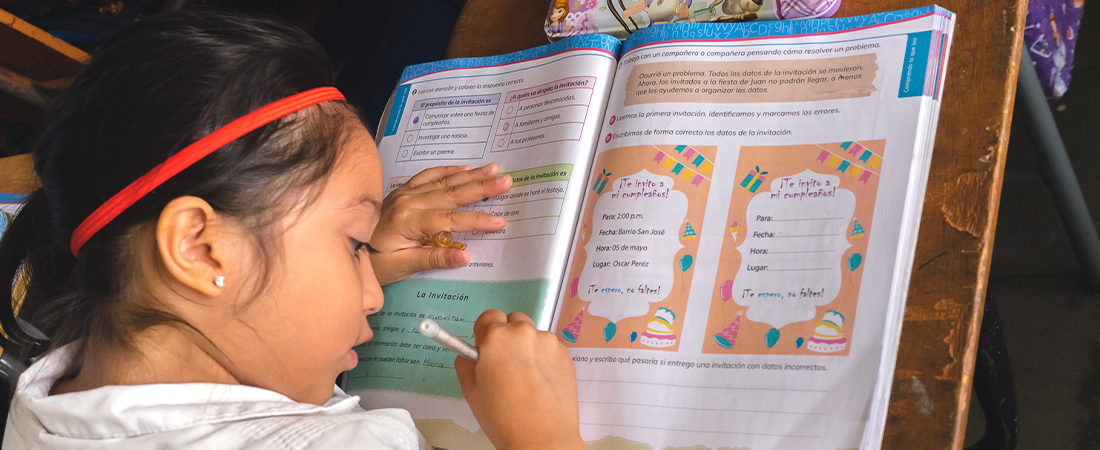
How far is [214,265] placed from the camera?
0.55 m

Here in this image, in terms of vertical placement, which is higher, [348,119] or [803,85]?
[803,85]

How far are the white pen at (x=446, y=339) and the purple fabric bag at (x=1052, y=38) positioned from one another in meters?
0.80

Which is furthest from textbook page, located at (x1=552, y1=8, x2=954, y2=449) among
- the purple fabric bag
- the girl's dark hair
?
the purple fabric bag

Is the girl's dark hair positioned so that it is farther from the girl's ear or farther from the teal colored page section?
the teal colored page section

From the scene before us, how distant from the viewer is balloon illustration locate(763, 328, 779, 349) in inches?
20.9

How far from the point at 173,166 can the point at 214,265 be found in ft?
0.26

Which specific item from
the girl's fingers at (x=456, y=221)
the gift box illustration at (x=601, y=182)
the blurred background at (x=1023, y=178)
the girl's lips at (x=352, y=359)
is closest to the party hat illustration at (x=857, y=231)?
the gift box illustration at (x=601, y=182)

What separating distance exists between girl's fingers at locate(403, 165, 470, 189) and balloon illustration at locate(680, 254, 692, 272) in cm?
27

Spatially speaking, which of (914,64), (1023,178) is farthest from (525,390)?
(1023,178)

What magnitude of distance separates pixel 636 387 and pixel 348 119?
34 centimetres

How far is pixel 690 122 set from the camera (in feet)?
2.10

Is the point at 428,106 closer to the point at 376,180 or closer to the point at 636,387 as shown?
the point at 376,180

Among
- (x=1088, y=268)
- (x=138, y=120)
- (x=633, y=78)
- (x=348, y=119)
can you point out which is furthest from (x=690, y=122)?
(x=1088, y=268)

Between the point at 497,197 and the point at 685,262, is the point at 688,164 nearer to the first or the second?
the point at 685,262
